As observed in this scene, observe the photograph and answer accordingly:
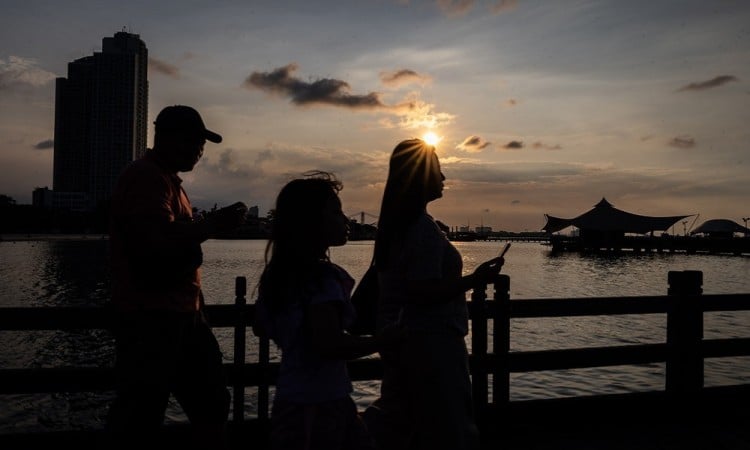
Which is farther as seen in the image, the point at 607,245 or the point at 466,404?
the point at 607,245

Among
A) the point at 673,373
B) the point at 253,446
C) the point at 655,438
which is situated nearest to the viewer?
the point at 253,446

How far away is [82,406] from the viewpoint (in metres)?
13.1

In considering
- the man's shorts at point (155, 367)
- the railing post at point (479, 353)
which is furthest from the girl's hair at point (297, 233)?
→ the railing post at point (479, 353)

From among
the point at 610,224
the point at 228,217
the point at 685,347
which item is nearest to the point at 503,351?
the point at 685,347

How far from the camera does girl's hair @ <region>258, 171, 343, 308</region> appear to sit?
8.66 ft

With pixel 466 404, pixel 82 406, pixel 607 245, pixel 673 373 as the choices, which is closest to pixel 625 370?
pixel 673 373

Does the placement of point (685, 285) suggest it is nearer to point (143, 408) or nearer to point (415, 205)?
point (415, 205)

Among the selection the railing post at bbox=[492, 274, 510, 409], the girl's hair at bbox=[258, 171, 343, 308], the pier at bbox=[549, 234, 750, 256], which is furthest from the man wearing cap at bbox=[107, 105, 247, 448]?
the pier at bbox=[549, 234, 750, 256]

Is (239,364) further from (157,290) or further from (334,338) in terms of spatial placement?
(334,338)

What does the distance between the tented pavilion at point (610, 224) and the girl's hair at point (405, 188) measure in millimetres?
114940

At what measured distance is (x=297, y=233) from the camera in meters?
2.65

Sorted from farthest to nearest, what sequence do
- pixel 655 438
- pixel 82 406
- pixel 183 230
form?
pixel 82 406 < pixel 655 438 < pixel 183 230

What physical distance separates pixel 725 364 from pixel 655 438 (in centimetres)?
1255

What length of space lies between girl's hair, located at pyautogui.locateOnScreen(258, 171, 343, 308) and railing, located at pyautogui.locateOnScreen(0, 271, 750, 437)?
6.97 ft
